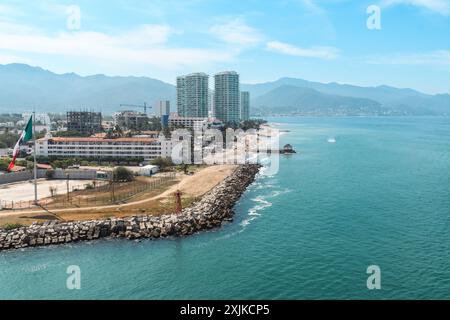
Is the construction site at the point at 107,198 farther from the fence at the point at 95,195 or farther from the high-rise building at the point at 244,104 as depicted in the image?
the high-rise building at the point at 244,104

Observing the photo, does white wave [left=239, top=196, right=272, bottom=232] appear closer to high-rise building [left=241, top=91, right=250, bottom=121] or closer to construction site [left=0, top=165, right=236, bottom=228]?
construction site [left=0, top=165, right=236, bottom=228]

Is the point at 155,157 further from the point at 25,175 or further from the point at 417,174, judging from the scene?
the point at 417,174

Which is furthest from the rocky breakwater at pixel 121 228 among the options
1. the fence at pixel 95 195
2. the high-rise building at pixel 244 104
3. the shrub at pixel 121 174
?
the high-rise building at pixel 244 104

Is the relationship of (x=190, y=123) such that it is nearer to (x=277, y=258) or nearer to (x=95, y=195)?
(x=95, y=195)

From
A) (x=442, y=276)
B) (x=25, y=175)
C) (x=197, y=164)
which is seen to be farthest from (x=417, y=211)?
(x=25, y=175)

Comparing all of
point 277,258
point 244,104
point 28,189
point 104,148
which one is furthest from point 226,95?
point 277,258
